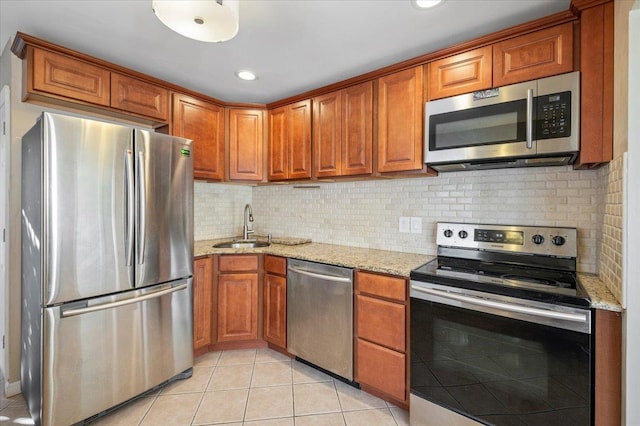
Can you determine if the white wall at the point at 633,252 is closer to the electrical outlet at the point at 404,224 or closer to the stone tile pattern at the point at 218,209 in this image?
the electrical outlet at the point at 404,224

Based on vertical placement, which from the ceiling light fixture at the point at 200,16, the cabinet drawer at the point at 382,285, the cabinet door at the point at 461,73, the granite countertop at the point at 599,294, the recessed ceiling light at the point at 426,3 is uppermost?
the recessed ceiling light at the point at 426,3

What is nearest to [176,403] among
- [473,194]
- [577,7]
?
[473,194]

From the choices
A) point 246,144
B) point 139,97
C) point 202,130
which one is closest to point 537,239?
point 246,144

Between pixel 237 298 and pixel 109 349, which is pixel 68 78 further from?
pixel 237 298

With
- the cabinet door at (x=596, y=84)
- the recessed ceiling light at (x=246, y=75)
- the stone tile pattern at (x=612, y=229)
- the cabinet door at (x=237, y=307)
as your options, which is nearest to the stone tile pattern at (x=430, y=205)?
the stone tile pattern at (x=612, y=229)

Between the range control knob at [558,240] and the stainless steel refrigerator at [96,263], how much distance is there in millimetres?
2431

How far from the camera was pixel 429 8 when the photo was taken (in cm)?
160

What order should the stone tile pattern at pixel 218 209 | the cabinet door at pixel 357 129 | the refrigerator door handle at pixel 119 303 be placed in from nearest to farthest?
the refrigerator door handle at pixel 119 303, the cabinet door at pixel 357 129, the stone tile pattern at pixel 218 209

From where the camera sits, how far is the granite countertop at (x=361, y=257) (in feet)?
4.50

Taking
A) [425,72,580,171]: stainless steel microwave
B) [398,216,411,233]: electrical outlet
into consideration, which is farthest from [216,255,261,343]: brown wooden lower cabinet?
[425,72,580,171]: stainless steel microwave

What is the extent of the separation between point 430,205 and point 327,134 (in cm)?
103

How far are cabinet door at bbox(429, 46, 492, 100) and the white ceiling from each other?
5.8 inches

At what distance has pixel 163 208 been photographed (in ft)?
6.62

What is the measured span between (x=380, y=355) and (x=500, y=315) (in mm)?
790
